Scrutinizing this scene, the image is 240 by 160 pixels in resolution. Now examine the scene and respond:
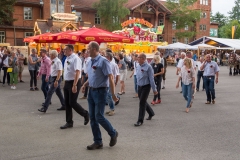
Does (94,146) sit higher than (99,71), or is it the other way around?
(99,71)

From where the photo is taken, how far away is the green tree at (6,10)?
3331 cm

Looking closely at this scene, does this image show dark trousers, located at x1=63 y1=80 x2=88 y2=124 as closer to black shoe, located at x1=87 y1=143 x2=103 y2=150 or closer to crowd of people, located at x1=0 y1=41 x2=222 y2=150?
crowd of people, located at x1=0 y1=41 x2=222 y2=150

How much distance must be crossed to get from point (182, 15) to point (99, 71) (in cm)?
4901

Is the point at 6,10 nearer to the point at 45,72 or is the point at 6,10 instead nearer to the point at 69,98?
the point at 45,72

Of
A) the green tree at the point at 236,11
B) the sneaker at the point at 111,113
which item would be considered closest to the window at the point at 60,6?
the sneaker at the point at 111,113

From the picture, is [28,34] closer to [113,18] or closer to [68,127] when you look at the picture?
[113,18]

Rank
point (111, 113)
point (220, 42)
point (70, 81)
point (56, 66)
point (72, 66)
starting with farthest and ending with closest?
point (220, 42) → point (56, 66) → point (111, 113) → point (72, 66) → point (70, 81)

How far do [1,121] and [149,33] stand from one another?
31.5m

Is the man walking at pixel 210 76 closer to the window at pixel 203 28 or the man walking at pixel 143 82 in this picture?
the man walking at pixel 143 82

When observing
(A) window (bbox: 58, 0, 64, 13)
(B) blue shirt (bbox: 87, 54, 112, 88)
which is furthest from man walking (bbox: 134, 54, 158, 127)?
(A) window (bbox: 58, 0, 64, 13)

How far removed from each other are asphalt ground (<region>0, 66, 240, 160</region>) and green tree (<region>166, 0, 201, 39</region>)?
142 ft

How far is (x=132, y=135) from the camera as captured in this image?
6551 mm

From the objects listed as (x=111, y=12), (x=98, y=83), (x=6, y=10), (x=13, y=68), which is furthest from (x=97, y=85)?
(x=111, y=12)

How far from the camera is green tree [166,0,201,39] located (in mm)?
51812
